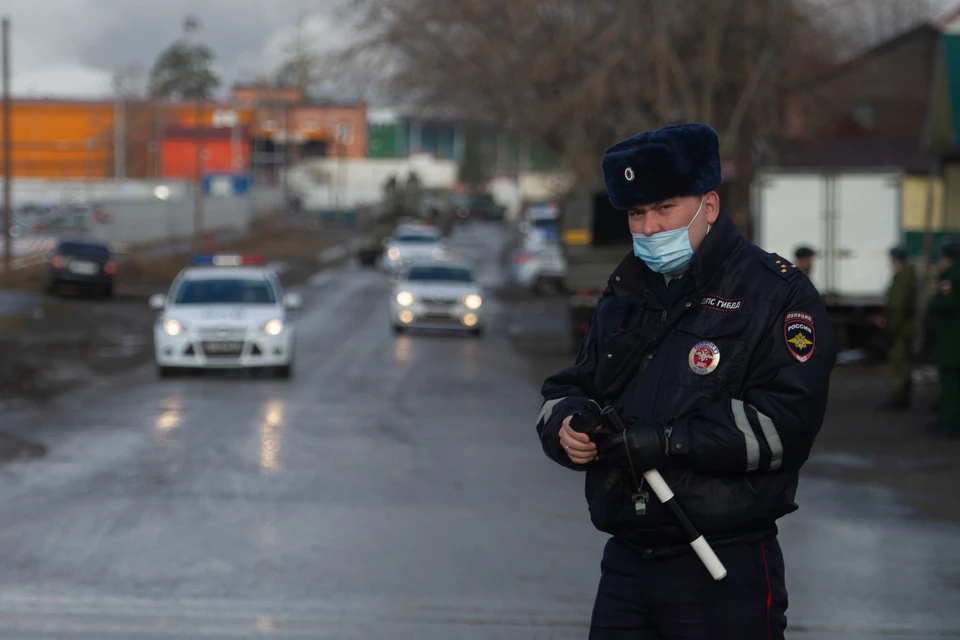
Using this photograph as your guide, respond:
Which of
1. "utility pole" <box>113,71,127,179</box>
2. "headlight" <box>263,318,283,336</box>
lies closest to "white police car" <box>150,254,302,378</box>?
"headlight" <box>263,318,283,336</box>

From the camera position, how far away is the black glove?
3.76 metres

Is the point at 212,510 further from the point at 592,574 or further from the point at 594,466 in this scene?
the point at 594,466

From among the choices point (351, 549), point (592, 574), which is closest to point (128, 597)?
point (351, 549)

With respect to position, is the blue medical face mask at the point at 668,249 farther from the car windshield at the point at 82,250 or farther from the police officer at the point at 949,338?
the car windshield at the point at 82,250

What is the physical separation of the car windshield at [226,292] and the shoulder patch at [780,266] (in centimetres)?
1816

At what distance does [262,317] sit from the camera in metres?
21.0

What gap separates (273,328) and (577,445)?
678 inches

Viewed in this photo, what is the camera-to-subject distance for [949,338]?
14.9m

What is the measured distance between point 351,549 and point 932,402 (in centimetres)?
1034

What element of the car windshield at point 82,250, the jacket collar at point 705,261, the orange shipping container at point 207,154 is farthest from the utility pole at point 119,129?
the jacket collar at point 705,261

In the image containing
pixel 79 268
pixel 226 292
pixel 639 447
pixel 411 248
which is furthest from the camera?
pixel 411 248

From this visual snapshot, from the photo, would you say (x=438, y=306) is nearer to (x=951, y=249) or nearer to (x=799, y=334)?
(x=951, y=249)

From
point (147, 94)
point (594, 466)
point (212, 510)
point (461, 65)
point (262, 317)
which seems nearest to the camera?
point (594, 466)

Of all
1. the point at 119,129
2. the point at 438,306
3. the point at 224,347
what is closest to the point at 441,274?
the point at 438,306
